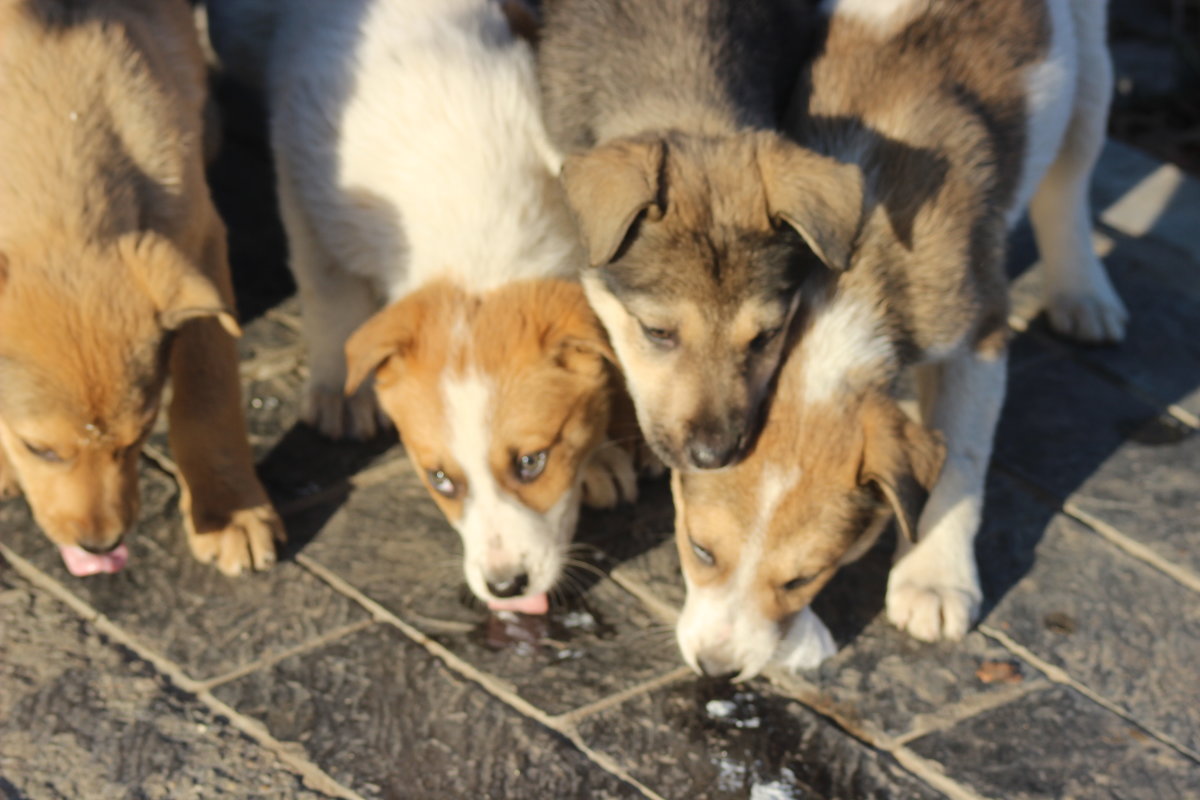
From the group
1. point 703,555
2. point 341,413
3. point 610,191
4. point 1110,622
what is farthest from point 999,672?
point 341,413

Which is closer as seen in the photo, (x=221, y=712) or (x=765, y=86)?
(x=221, y=712)

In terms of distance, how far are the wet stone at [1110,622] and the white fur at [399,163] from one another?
204 cm

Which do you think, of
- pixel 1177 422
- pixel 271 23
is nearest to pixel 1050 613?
pixel 1177 422

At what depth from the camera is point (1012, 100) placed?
5305mm

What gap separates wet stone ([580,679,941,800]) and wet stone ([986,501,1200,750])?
2.87ft

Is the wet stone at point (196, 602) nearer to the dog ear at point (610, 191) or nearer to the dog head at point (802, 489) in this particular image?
the dog head at point (802, 489)

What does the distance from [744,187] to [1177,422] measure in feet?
9.15

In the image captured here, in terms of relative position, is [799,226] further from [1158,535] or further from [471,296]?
[1158,535]

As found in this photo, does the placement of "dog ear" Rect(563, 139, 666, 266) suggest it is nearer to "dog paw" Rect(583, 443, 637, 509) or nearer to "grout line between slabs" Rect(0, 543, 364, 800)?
"dog paw" Rect(583, 443, 637, 509)

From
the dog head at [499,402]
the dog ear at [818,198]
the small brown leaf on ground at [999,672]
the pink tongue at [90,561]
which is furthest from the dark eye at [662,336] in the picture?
the pink tongue at [90,561]

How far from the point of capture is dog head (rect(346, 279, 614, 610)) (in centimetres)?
472

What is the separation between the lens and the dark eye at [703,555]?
4.59m

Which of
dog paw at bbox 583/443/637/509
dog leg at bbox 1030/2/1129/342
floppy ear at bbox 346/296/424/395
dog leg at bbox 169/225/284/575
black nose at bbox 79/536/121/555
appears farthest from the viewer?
dog leg at bbox 1030/2/1129/342

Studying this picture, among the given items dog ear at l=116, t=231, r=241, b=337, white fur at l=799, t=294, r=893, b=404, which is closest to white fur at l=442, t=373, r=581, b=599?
dog ear at l=116, t=231, r=241, b=337
